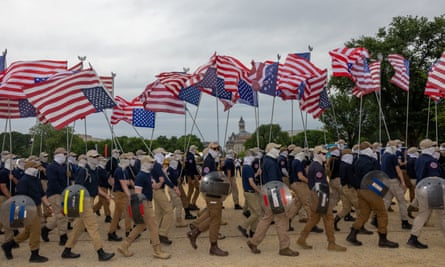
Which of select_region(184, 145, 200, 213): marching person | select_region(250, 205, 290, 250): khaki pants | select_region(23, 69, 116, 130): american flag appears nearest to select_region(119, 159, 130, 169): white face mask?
select_region(23, 69, 116, 130): american flag

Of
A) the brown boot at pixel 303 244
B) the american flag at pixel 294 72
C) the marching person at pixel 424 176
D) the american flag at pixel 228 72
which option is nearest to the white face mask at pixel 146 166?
the brown boot at pixel 303 244

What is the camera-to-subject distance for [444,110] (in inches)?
1180

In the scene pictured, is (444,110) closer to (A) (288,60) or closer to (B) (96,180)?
(A) (288,60)

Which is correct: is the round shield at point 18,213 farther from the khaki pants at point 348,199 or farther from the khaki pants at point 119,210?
the khaki pants at point 348,199

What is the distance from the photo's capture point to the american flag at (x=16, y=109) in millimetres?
12805

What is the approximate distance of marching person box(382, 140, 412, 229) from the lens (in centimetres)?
1072

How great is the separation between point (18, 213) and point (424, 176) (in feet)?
26.6

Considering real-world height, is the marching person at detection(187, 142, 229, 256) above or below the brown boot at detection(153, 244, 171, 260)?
above

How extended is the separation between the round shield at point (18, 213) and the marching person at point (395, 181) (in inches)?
318

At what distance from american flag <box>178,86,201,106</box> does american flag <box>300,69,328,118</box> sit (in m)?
3.42

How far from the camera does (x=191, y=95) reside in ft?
47.2

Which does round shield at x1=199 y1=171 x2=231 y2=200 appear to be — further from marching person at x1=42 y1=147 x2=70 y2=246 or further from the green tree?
the green tree

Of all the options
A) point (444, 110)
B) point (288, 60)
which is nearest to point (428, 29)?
point (444, 110)

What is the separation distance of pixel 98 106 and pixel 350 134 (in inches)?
1721
